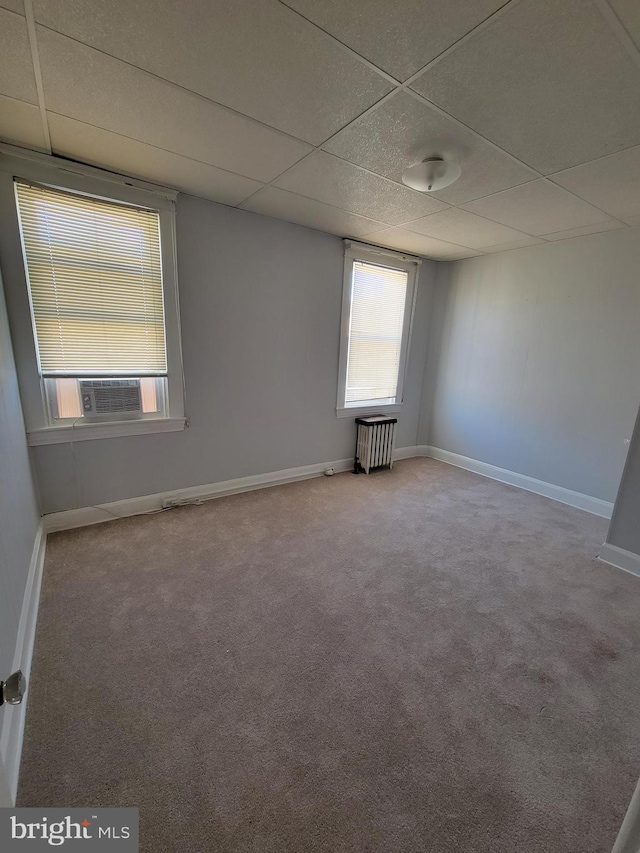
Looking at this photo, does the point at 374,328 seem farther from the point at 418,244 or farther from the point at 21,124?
the point at 21,124

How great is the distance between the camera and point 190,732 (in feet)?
4.32

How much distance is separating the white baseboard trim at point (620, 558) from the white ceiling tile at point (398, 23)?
310cm

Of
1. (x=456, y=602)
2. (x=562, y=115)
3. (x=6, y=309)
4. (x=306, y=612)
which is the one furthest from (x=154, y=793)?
(x=562, y=115)

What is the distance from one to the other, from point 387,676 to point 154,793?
0.97 metres

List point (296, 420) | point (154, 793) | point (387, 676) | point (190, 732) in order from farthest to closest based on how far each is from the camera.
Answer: point (296, 420)
point (387, 676)
point (190, 732)
point (154, 793)

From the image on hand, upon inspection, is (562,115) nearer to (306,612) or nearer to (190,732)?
(306,612)

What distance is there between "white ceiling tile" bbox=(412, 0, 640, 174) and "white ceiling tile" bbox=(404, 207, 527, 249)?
0.98 metres

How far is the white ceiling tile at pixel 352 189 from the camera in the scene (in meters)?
2.15

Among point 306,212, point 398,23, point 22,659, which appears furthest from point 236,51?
point 22,659

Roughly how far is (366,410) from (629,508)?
100 inches

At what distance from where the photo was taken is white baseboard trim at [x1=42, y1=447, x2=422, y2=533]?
2.66 m

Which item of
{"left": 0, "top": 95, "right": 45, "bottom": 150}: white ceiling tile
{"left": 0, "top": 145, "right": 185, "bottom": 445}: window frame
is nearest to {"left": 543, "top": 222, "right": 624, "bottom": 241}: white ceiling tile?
{"left": 0, "top": 145, "right": 185, "bottom": 445}: window frame

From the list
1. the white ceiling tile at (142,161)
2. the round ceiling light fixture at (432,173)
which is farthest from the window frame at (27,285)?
the round ceiling light fixture at (432,173)

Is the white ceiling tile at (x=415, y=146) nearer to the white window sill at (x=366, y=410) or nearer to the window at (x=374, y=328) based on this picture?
the window at (x=374, y=328)
